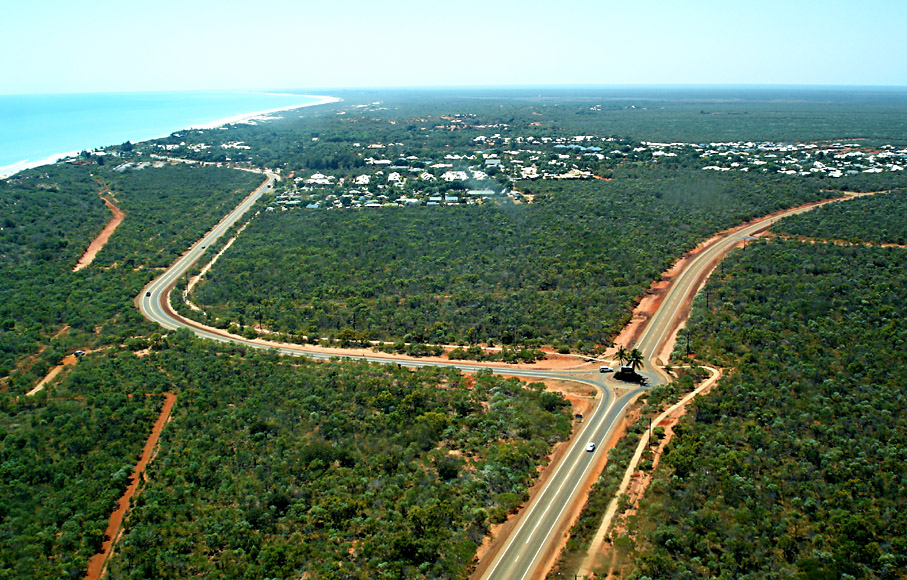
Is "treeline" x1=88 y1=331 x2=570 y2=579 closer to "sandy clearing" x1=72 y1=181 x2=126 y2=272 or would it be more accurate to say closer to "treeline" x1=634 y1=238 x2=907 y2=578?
"treeline" x1=634 y1=238 x2=907 y2=578

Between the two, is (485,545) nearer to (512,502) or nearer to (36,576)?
(512,502)

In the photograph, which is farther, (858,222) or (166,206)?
(166,206)

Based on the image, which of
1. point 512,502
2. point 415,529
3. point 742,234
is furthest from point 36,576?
point 742,234

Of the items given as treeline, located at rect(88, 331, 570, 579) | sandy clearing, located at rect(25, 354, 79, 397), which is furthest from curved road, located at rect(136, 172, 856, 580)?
sandy clearing, located at rect(25, 354, 79, 397)

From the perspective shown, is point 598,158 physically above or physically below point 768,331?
above

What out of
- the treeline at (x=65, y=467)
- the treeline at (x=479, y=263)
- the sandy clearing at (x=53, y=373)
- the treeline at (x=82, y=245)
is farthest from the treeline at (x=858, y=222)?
the sandy clearing at (x=53, y=373)

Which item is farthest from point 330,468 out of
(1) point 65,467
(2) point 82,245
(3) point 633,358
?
(2) point 82,245

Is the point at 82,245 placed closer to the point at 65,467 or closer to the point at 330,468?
the point at 65,467
